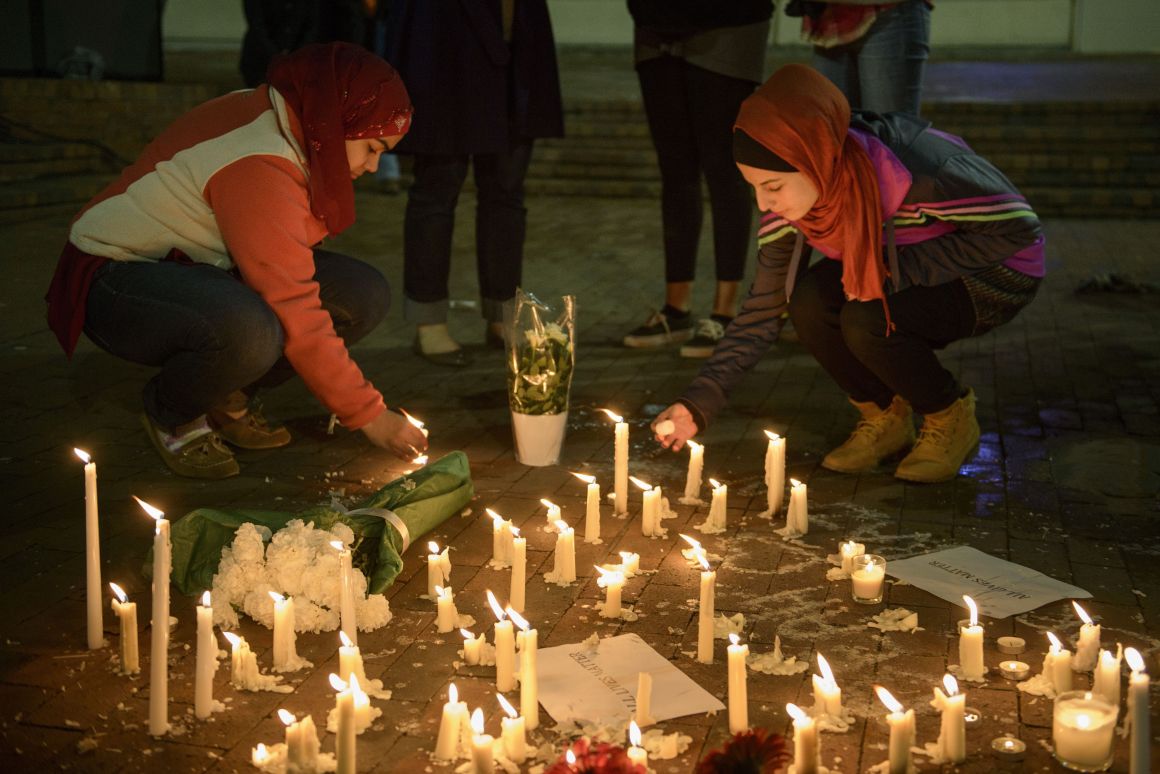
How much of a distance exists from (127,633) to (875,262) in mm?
2445

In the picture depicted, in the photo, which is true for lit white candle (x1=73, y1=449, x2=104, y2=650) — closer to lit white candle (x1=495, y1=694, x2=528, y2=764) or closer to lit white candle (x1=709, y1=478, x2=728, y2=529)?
lit white candle (x1=495, y1=694, x2=528, y2=764)

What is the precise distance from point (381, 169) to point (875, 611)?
30.2 ft

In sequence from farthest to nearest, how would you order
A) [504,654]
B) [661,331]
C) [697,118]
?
[661,331], [697,118], [504,654]

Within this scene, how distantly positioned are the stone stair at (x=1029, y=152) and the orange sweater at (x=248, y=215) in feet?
27.3

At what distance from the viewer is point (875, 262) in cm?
413

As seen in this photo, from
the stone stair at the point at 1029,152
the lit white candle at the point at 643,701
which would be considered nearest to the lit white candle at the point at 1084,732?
the lit white candle at the point at 643,701

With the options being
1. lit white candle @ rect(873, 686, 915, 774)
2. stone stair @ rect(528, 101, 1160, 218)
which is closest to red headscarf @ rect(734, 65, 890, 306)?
lit white candle @ rect(873, 686, 915, 774)

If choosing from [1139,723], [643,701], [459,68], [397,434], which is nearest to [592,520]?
[397,434]

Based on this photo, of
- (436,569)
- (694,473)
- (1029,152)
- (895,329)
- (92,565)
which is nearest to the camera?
(92,565)

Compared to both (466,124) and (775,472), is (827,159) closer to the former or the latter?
(775,472)

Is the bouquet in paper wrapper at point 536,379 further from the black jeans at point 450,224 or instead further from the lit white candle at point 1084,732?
the lit white candle at point 1084,732

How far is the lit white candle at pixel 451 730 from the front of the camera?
2.55 metres

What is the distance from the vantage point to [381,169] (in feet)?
39.0

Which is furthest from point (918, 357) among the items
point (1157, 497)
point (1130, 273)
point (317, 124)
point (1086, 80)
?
point (1086, 80)
